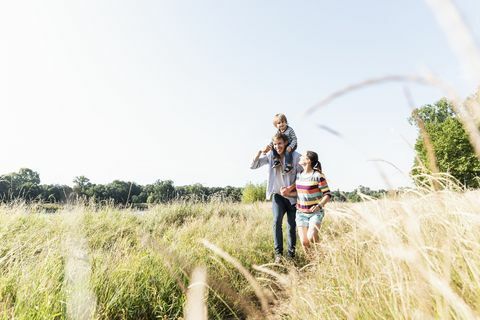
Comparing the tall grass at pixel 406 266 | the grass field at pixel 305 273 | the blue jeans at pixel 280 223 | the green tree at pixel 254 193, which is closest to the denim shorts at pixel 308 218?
the blue jeans at pixel 280 223

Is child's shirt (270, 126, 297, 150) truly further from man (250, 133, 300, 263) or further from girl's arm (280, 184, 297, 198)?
girl's arm (280, 184, 297, 198)

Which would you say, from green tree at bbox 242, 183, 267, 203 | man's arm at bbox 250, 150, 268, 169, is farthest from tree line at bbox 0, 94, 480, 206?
man's arm at bbox 250, 150, 268, 169

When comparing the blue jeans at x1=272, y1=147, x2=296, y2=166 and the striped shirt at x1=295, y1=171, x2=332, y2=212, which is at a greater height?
the blue jeans at x1=272, y1=147, x2=296, y2=166

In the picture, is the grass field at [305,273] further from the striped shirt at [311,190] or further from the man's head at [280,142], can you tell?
the man's head at [280,142]

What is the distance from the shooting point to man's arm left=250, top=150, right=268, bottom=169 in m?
5.80

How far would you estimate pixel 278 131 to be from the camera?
5.79m

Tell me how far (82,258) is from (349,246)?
7.93 feet

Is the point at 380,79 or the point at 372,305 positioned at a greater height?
the point at 380,79

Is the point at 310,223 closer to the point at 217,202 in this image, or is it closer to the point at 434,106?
the point at 217,202

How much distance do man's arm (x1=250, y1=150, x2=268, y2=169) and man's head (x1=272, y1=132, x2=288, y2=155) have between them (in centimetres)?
27

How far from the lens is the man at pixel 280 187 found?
18.4ft

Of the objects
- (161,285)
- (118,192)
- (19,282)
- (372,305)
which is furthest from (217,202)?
(118,192)

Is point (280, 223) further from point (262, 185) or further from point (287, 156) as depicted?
point (262, 185)

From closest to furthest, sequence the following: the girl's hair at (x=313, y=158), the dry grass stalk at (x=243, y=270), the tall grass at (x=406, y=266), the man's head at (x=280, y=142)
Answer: the dry grass stalk at (x=243, y=270) < the tall grass at (x=406, y=266) < the girl's hair at (x=313, y=158) < the man's head at (x=280, y=142)
